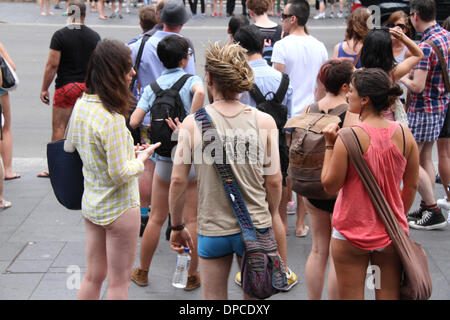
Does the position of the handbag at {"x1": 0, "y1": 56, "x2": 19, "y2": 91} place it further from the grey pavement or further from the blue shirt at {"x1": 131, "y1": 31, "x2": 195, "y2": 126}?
the blue shirt at {"x1": 131, "y1": 31, "x2": 195, "y2": 126}

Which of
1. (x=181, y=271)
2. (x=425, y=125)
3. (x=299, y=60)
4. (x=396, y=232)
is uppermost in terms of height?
(x=299, y=60)

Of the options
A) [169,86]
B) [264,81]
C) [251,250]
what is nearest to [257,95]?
[264,81]

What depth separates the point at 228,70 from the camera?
133 inches

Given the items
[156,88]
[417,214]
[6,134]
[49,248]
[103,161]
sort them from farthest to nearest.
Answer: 1. [6,134]
2. [417,214]
3. [49,248]
4. [156,88]
5. [103,161]

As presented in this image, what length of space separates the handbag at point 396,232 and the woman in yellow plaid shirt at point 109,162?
1.20 meters

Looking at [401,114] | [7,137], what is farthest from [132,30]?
[401,114]

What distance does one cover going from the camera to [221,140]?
3.33 meters

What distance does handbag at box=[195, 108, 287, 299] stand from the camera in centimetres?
330

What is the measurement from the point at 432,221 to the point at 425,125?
89 centimetres

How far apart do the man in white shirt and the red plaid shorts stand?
6.84 ft

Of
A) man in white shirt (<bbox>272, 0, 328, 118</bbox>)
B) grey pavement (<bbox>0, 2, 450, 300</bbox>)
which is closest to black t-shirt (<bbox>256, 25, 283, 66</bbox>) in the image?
man in white shirt (<bbox>272, 0, 328, 118</bbox>)

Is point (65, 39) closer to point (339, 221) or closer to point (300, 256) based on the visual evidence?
point (300, 256)

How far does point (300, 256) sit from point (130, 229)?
2038 mm

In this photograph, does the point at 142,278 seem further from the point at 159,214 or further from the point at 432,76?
the point at 432,76
